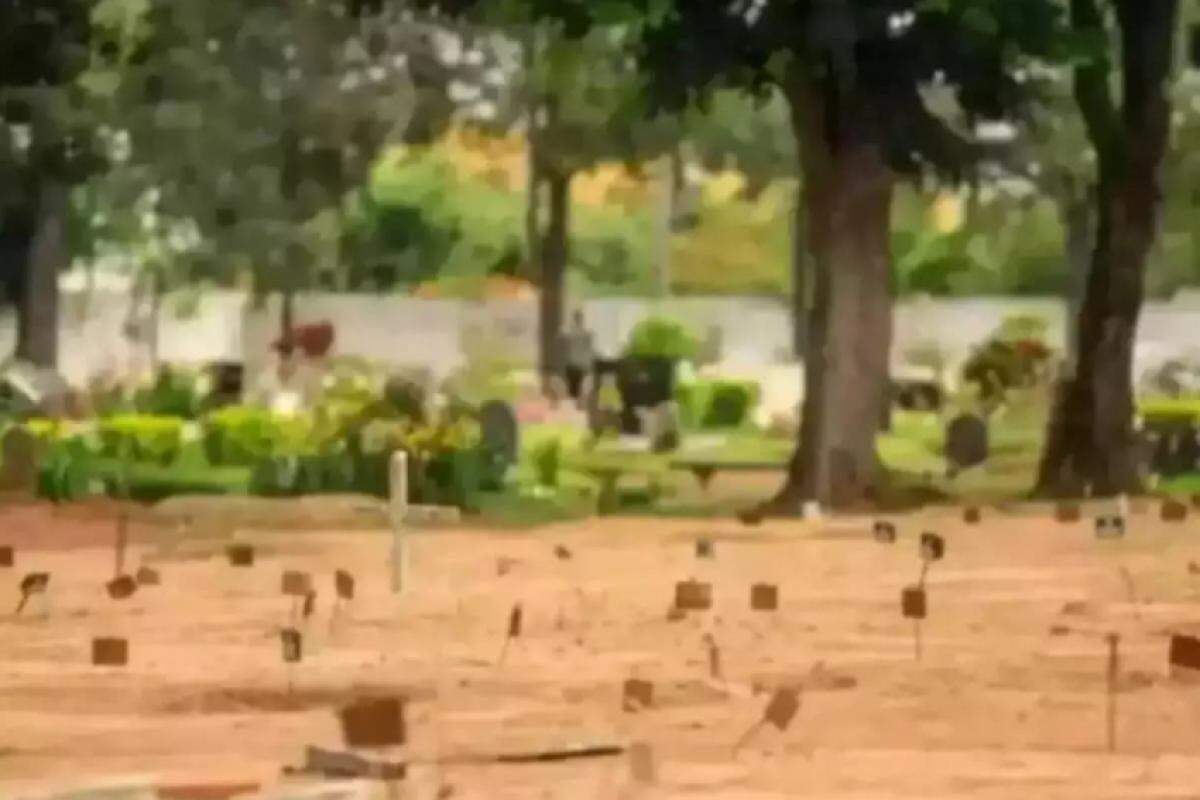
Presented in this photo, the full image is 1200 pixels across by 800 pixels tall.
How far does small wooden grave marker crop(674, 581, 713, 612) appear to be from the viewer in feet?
4.19

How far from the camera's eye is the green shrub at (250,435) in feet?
5.07

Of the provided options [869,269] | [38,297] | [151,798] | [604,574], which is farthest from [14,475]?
[151,798]

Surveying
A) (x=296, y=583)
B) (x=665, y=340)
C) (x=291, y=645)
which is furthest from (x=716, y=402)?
(x=291, y=645)

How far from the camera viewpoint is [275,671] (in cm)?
115

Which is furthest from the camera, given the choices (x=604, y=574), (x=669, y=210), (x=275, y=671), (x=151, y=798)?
(x=669, y=210)

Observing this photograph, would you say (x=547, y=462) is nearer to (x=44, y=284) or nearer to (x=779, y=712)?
(x=44, y=284)

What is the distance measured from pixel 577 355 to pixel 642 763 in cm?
67

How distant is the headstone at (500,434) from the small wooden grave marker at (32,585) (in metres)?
0.34

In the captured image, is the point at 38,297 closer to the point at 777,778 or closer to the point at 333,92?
the point at 333,92

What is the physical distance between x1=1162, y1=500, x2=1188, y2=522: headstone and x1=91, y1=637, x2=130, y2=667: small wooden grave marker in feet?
2.17

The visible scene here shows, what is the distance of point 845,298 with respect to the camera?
1645 mm

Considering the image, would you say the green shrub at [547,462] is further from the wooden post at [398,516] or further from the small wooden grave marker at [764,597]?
the small wooden grave marker at [764,597]

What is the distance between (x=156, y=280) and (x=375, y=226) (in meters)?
0.17

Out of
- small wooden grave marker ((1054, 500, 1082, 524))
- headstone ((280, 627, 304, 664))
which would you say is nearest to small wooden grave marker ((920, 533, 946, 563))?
small wooden grave marker ((1054, 500, 1082, 524))
